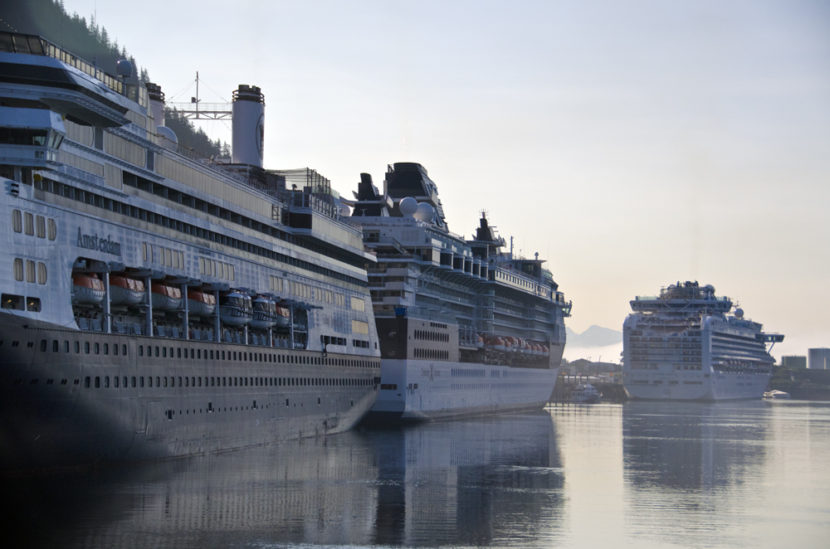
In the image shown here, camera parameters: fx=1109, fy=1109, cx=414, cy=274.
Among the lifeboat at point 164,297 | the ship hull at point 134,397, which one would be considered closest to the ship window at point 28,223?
the ship hull at point 134,397

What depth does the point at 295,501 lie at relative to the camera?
44.4 m

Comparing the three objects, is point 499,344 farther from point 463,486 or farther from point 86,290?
point 86,290

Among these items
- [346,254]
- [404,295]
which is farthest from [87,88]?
[404,295]

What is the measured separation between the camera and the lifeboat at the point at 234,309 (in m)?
61.5

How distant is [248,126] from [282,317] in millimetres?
15910

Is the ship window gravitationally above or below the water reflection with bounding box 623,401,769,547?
above

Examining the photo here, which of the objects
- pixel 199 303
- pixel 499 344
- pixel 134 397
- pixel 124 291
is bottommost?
pixel 134 397

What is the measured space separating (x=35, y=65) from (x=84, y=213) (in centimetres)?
655

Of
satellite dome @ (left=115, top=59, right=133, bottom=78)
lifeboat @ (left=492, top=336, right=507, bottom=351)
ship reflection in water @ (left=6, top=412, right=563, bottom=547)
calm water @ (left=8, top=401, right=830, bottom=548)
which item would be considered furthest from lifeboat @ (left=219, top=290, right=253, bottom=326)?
lifeboat @ (left=492, top=336, right=507, bottom=351)

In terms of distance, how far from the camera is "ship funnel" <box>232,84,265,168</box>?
78062 mm

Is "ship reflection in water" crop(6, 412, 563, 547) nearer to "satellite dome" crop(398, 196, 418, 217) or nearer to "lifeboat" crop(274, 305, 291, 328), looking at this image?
"lifeboat" crop(274, 305, 291, 328)

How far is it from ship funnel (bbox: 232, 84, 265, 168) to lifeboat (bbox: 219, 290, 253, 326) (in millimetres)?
17755

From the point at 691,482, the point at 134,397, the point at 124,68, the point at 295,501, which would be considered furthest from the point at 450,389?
the point at 295,501

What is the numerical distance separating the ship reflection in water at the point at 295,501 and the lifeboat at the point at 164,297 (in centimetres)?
764
